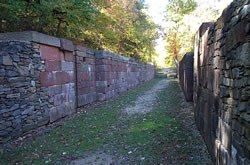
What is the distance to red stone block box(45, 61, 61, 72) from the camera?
6.32 metres

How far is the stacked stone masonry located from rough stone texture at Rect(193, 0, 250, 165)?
12.8 ft

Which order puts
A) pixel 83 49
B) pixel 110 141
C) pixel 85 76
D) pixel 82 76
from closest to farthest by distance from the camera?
pixel 110 141 < pixel 82 76 < pixel 83 49 < pixel 85 76

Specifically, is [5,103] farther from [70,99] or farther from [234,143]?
[234,143]

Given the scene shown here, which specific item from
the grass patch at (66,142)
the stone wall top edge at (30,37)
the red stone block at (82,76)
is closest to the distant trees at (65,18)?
the stone wall top edge at (30,37)

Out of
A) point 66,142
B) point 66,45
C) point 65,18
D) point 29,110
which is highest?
point 65,18

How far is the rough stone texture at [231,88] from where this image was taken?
2066mm

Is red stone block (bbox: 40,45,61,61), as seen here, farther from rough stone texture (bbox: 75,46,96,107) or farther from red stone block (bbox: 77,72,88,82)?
red stone block (bbox: 77,72,88,82)

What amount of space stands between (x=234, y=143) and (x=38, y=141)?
12.8 ft

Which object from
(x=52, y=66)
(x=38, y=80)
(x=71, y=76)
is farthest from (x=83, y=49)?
(x=38, y=80)

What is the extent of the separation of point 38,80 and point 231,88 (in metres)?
4.67

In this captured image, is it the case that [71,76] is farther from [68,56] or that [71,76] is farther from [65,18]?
[65,18]

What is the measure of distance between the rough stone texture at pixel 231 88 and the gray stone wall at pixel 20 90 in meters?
3.89

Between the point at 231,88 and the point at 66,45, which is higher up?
the point at 66,45

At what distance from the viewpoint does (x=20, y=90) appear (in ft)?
17.2
